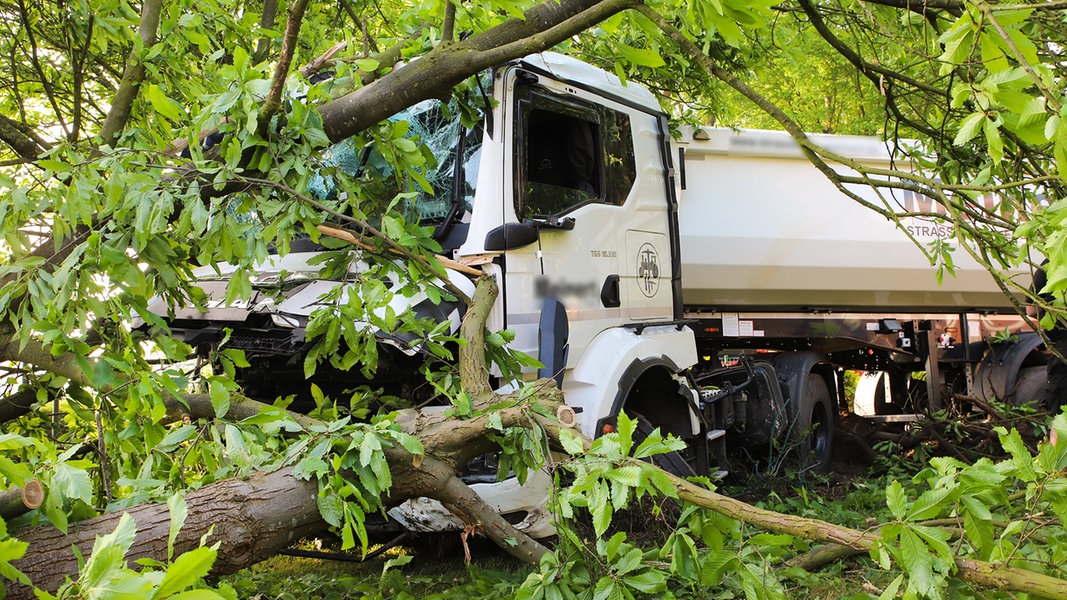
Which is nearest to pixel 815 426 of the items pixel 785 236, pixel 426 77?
pixel 785 236

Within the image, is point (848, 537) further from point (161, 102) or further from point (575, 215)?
point (575, 215)

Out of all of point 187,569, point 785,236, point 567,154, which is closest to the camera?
point 187,569

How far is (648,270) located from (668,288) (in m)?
0.26

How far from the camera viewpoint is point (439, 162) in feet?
15.3

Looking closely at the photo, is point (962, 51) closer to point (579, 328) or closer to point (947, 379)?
point (579, 328)

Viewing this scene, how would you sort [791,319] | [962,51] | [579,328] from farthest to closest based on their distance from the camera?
[791,319], [579,328], [962,51]

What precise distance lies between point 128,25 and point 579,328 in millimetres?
2654

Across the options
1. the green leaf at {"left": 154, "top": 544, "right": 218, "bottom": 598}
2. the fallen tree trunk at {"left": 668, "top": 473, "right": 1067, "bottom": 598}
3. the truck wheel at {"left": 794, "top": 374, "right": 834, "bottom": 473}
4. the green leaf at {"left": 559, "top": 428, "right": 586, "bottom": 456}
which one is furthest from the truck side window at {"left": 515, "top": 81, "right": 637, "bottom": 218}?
the green leaf at {"left": 154, "top": 544, "right": 218, "bottom": 598}

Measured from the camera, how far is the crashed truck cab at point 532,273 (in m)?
4.32

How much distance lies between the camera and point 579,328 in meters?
4.77

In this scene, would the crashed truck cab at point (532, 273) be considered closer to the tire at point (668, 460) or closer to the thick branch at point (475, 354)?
the tire at point (668, 460)

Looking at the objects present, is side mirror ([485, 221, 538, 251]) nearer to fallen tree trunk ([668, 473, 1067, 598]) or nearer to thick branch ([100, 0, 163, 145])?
thick branch ([100, 0, 163, 145])

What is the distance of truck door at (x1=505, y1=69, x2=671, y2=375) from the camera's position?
454 centimetres

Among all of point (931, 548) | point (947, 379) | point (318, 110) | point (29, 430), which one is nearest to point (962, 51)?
point (931, 548)
